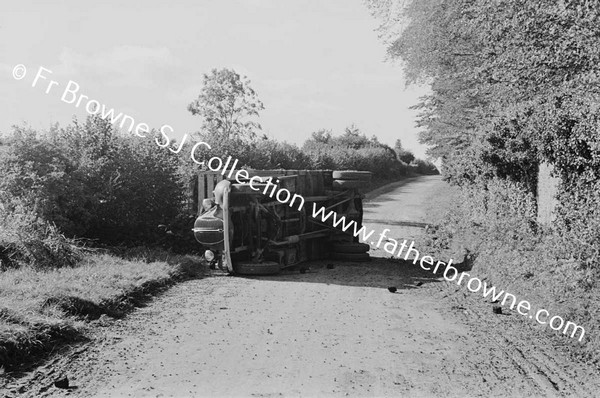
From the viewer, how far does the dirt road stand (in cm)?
644

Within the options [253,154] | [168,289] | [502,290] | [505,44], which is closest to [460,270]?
[502,290]

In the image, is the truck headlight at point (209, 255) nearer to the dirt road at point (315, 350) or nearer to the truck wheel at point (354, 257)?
the dirt road at point (315, 350)

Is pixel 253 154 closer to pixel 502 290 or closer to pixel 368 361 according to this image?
pixel 502 290

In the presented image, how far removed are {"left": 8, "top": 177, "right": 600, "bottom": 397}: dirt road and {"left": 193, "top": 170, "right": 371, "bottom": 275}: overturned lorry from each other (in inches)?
70.2

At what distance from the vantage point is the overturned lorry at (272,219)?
44.4 ft

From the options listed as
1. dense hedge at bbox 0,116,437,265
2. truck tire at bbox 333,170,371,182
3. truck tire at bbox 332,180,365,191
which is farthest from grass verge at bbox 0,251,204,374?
truck tire at bbox 333,170,371,182

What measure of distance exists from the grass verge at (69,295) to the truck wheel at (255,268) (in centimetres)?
87

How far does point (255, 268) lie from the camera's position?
44.1ft

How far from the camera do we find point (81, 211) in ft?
50.8

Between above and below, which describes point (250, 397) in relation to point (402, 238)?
below

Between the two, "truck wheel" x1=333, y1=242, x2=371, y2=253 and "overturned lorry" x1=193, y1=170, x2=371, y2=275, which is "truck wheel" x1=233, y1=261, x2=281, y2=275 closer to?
"overturned lorry" x1=193, y1=170, x2=371, y2=275

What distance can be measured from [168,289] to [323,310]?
3.15 metres

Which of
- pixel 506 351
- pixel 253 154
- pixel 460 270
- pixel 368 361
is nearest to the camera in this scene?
pixel 368 361

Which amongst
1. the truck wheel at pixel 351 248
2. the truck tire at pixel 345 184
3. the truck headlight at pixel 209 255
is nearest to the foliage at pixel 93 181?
the truck headlight at pixel 209 255
